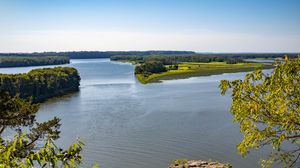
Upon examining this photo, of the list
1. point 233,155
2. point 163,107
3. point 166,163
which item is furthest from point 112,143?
point 163,107

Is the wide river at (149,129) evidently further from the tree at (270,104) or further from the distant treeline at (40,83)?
the tree at (270,104)

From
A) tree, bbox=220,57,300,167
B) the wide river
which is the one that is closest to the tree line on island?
the wide river

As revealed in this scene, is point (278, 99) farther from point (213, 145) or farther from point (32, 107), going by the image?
point (213, 145)

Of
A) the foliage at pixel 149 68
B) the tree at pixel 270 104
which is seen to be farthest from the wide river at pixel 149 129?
the foliage at pixel 149 68

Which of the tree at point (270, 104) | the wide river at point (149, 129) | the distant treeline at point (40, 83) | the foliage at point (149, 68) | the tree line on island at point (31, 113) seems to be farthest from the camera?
the foliage at point (149, 68)

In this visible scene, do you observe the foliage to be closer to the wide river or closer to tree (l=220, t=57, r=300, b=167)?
the wide river

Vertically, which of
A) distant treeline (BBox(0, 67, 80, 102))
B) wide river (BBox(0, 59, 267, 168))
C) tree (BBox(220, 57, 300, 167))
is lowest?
wide river (BBox(0, 59, 267, 168))
